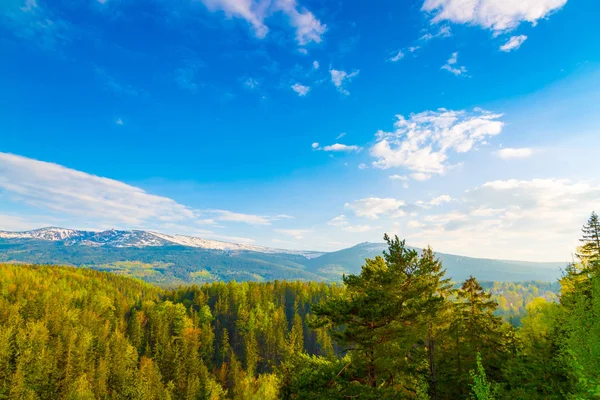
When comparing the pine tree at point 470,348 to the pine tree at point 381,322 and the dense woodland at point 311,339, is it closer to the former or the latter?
the dense woodland at point 311,339

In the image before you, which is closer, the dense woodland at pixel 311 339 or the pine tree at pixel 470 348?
the dense woodland at pixel 311 339

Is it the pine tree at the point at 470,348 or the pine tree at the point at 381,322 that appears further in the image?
the pine tree at the point at 470,348

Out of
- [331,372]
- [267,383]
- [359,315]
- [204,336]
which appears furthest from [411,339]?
[204,336]

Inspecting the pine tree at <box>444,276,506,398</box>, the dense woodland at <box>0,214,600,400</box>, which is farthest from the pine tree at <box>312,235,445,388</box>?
the pine tree at <box>444,276,506,398</box>

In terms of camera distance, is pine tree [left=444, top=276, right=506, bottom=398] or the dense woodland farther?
pine tree [left=444, top=276, right=506, bottom=398]

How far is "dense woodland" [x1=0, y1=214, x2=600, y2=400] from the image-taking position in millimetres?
18922

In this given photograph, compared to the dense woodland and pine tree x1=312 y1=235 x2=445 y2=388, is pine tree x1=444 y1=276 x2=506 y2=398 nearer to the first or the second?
the dense woodland

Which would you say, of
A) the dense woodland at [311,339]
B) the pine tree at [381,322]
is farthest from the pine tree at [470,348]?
the pine tree at [381,322]

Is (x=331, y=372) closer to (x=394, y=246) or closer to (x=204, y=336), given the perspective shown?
(x=394, y=246)

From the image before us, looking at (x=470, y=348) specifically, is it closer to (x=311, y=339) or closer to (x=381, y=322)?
(x=381, y=322)

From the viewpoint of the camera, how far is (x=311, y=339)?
136500 millimetres

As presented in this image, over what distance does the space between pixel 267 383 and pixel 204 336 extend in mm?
48047

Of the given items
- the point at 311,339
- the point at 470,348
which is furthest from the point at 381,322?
the point at 311,339

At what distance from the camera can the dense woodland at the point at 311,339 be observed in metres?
18.9
